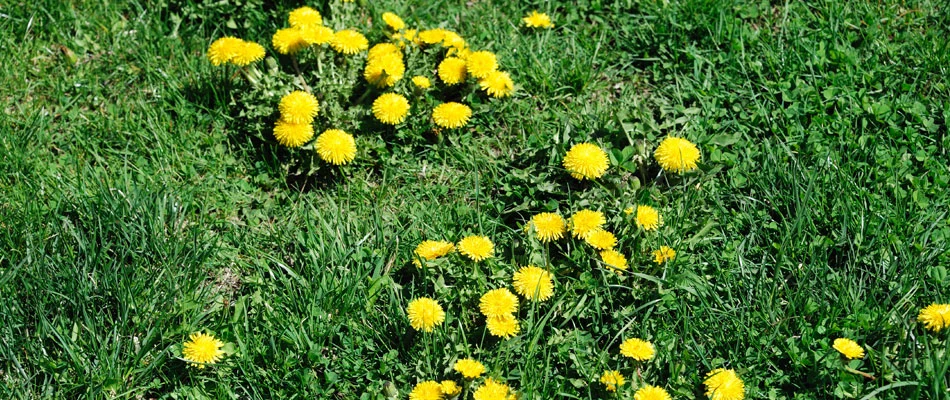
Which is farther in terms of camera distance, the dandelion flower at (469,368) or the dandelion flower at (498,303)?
the dandelion flower at (498,303)

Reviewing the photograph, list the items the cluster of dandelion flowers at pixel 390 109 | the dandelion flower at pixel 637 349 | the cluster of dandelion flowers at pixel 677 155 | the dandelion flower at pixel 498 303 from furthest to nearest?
the cluster of dandelion flowers at pixel 390 109, the cluster of dandelion flowers at pixel 677 155, the dandelion flower at pixel 498 303, the dandelion flower at pixel 637 349

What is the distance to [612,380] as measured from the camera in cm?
283

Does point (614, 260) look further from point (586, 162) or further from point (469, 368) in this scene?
point (469, 368)

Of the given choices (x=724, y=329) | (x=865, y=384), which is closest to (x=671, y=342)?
(x=724, y=329)

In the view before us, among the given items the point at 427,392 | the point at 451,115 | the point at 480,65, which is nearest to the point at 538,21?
the point at 480,65

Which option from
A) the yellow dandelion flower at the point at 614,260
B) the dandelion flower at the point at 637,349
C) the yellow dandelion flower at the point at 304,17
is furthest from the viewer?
the yellow dandelion flower at the point at 304,17

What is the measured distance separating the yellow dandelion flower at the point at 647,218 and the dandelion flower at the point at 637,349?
1.50 feet

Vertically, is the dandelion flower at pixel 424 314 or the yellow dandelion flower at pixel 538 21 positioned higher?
the yellow dandelion flower at pixel 538 21

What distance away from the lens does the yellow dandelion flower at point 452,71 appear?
12.6 feet

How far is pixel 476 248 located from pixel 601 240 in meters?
0.43

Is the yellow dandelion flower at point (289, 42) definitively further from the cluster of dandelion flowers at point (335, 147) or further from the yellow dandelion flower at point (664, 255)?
the yellow dandelion flower at point (664, 255)

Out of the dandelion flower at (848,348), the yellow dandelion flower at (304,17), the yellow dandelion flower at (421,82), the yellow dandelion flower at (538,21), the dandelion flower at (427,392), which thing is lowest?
the dandelion flower at (427,392)

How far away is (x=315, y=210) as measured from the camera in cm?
358

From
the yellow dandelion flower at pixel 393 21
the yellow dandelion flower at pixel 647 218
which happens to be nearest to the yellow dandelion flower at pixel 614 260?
the yellow dandelion flower at pixel 647 218
